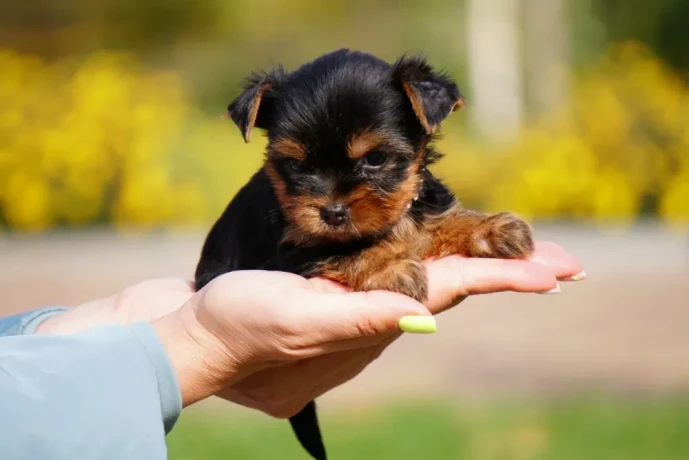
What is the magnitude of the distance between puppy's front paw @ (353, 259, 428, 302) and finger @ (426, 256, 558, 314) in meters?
0.04

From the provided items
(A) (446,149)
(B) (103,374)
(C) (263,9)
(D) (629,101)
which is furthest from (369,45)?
(B) (103,374)

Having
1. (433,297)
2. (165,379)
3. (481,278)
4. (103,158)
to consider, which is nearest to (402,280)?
(433,297)

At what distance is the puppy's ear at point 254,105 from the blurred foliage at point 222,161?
6.21 m

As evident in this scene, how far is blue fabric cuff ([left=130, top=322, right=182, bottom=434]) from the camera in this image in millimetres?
2615

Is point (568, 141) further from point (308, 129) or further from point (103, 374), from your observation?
point (103, 374)

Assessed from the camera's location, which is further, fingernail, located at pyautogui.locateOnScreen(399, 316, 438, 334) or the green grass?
the green grass

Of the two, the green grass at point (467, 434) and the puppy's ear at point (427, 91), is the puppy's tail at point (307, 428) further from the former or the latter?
the green grass at point (467, 434)

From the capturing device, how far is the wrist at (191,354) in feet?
9.35

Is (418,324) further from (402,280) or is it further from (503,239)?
(503,239)

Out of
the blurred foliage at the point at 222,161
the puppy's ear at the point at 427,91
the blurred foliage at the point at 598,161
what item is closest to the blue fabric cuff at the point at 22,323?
the puppy's ear at the point at 427,91

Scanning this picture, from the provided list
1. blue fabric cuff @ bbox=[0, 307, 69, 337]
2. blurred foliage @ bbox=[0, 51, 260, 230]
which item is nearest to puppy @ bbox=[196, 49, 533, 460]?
blue fabric cuff @ bbox=[0, 307, 69, 337]

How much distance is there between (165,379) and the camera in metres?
2.62

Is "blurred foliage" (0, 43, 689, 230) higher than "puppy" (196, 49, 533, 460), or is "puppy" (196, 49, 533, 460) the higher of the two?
"puppy" (196, 49, 533, 460)

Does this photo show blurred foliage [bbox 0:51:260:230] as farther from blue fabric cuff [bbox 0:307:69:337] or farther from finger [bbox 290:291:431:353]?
finger [bbox 290:291:431:353]
